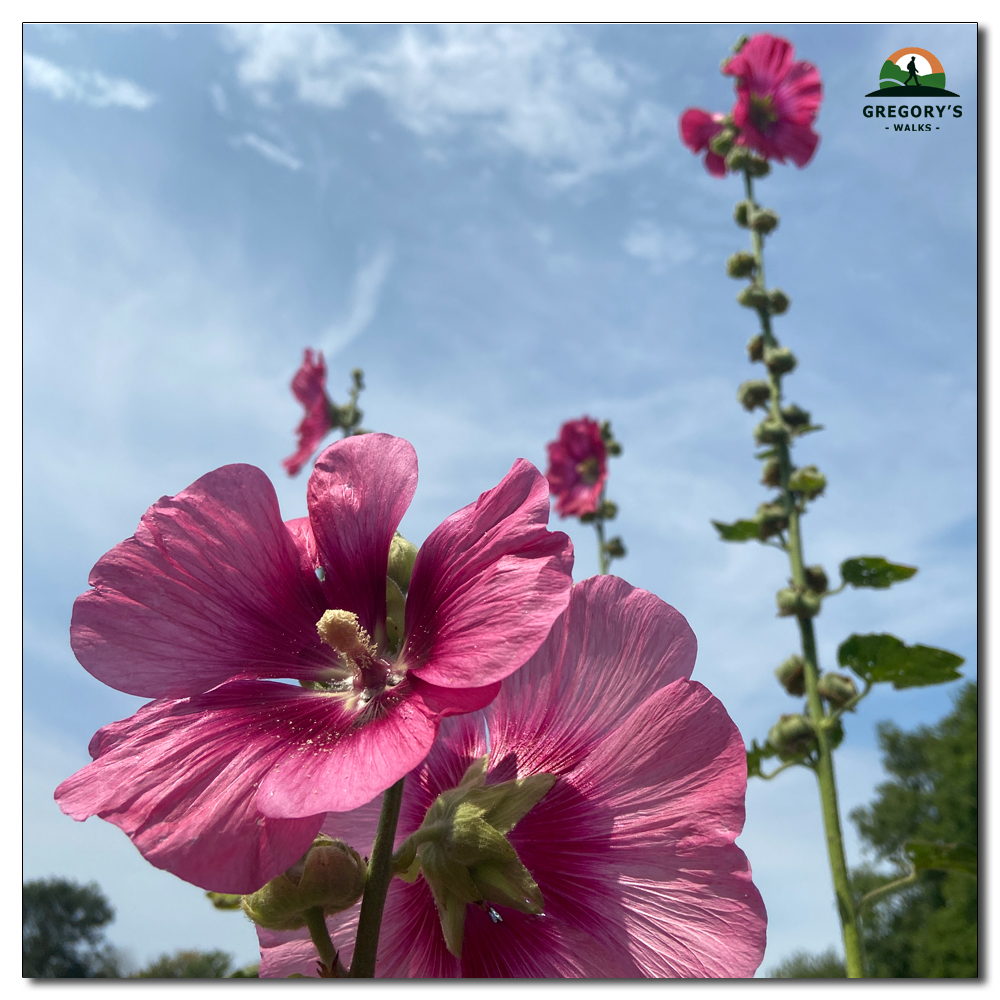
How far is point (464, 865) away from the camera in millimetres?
379

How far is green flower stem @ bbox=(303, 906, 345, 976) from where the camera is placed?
1.14ft

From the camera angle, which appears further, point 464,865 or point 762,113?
point 762,113

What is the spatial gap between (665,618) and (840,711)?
1.21 metres

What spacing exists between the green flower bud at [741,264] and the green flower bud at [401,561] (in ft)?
5.39

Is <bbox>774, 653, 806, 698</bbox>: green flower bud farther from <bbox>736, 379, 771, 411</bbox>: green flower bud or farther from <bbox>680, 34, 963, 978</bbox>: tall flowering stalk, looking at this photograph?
<bbox>736, 379, 771, 411</bbox>: green flower bud

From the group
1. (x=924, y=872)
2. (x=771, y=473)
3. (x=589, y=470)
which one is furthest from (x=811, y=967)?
(x=589, y=470)

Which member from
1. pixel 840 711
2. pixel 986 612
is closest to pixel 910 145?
pixel 986 612

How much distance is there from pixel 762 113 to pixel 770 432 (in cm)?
73

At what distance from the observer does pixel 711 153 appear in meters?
2.09

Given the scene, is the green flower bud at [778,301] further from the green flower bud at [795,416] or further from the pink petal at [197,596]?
the pink petal at [197,596]

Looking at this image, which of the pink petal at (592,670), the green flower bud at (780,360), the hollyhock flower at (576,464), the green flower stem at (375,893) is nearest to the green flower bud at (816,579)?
the green flower bud at (780,360)

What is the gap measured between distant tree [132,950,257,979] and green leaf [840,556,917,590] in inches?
45.0

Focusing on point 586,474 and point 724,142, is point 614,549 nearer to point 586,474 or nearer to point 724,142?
point 586,474
